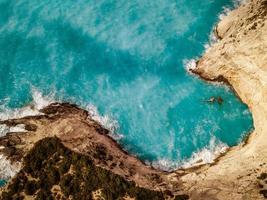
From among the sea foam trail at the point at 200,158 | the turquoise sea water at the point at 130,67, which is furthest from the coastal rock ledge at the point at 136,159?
the turquoise sea water at the point at 130,67

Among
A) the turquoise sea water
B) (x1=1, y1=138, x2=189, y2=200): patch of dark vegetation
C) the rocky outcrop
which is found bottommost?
→ (x1=1, y1=138, x2=189, y2=200): patch of dark vegetation

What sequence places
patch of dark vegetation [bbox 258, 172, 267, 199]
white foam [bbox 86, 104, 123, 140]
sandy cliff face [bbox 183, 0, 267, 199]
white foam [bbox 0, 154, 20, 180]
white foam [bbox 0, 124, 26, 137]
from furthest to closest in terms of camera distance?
white foam [bbox 86, 104, 123, 140] → white foam [bbox 0, 124, 26, 137] → white foam [bbox 0, 154, 20, 180] → sandy cliff face [bbox 183, 0, 267, 199] → patch of dark vegetation [bbox 258, 172, 267, 199]

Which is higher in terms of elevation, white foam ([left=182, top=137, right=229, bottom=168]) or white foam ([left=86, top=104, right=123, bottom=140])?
white foam ([left=86, top=104, right=123, bottom=140])

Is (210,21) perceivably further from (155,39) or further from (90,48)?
(90,48)

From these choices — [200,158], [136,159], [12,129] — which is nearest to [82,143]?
[136,159]

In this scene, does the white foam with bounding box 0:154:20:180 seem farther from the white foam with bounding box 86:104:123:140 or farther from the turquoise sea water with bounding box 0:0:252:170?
the white foam with bounding box 86:104:123:140

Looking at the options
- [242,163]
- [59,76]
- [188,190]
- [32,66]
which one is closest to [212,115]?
[242,163]

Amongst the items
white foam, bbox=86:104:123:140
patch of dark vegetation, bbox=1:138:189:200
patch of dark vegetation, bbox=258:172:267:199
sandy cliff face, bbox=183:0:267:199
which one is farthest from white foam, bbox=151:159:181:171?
patch of dark vegetation, bbox=258:172:267:199

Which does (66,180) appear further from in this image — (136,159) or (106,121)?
(106,121)
